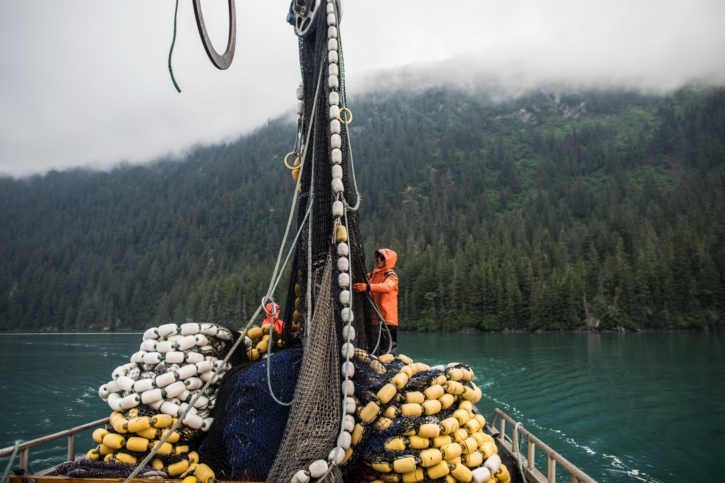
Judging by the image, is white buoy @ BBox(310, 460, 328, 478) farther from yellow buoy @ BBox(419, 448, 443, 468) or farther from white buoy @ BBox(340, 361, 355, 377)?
yellow buoy @ BBox(419, 448, 443, 468)

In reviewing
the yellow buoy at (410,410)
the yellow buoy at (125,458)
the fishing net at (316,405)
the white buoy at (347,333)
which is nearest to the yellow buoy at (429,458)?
the yellow buoy at (410,410)

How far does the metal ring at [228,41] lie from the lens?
14.5 feet

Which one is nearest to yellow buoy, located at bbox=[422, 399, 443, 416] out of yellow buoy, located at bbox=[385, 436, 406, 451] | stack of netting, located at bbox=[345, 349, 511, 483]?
stack of netting, located at bbox=[345, 349, 511, 483]

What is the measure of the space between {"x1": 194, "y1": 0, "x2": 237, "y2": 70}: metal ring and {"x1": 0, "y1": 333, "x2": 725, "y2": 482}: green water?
46.0ft

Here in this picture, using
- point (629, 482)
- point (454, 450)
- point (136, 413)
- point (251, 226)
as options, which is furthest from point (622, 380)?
point (251, 226)

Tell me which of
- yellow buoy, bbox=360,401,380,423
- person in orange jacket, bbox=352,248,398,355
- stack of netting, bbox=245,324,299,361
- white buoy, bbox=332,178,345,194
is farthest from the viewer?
person in orange jacket, bbox=352,248,398,355

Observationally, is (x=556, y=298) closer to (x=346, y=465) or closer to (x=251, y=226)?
(x=346, y=465)

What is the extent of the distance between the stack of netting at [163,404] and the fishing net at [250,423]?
237mm

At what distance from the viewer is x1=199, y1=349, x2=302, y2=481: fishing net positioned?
5148 mm

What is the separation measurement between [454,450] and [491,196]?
198 m

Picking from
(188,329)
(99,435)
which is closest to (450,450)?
(188,329)

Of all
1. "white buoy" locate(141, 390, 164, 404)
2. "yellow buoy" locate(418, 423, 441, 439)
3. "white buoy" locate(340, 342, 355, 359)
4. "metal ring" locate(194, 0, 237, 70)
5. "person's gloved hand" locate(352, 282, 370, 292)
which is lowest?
"yellow buoy" locate(418, 423, 441, 439)

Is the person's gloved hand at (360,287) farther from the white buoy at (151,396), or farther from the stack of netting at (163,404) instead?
the white buoy at (151,396)

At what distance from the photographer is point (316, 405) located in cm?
498
